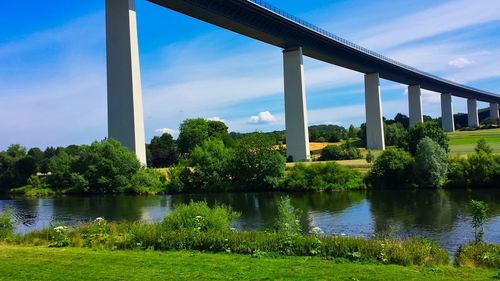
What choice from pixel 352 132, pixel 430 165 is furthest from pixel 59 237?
pixel 352 132

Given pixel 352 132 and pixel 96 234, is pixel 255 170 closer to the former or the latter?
pixel 96 234

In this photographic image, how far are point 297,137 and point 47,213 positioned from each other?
3647 cm

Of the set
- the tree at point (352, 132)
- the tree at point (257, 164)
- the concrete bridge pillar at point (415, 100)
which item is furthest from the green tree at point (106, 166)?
the tree at point (352, 132)

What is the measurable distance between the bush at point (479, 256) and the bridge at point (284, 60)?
41.3m

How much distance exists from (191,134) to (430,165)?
54896 mm

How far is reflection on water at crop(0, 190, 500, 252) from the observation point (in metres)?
23.1

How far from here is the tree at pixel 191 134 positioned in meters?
91.2

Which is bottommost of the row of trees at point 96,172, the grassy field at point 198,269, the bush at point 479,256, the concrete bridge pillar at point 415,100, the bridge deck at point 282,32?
the bush at point 479,256

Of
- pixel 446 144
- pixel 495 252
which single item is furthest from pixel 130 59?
pixel 495 252

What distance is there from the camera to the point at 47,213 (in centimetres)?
3756

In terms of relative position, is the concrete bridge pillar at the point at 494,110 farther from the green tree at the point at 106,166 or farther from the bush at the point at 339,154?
the green tree at the point at 106,166

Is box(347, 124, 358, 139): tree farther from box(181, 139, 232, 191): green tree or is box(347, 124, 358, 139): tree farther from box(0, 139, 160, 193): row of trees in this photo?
box(0, 139, 160, 193): row of trees

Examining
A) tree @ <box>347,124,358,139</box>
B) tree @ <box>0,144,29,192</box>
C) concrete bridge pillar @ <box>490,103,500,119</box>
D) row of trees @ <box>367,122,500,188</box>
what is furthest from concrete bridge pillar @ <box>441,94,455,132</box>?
tree @ <box>0,144,29,192</box>

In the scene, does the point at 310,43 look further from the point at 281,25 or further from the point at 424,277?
the point at 424,277
